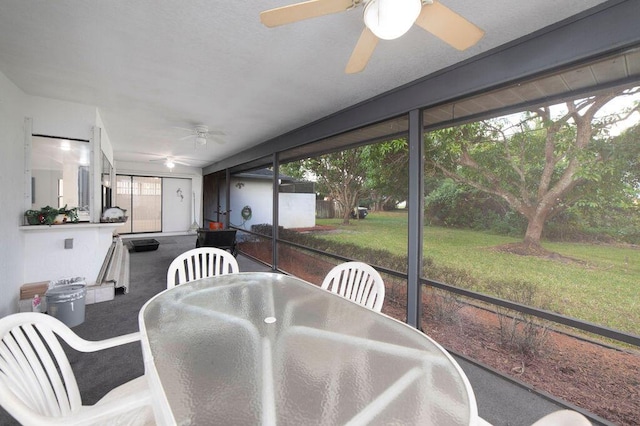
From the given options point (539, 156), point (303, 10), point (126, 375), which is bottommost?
point (126, 375)

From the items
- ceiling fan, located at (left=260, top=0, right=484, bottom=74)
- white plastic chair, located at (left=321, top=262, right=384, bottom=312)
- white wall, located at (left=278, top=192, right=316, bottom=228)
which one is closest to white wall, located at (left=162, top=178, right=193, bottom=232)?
white wall, located at (left=278, top=192, right=316, bottom=228)

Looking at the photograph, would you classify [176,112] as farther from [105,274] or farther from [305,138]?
[105,274]

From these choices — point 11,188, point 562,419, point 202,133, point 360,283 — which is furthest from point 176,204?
point 562,419

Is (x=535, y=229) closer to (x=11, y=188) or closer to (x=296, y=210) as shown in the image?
(x=296, y=210)

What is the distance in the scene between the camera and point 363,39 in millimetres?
1466

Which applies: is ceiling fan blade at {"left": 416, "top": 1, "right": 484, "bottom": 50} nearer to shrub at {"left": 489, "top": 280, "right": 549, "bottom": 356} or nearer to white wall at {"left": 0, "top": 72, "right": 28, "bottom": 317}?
shrub at {"left": 489, "top": 280, "right": 549, "bottom": 356}

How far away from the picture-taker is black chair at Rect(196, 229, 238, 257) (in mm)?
5475

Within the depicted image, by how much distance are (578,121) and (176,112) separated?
445cm

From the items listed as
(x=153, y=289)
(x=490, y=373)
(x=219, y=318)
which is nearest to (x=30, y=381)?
(x=219, y=318)

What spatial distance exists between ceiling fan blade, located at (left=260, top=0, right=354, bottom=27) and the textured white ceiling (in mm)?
503

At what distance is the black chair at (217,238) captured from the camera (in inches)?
216

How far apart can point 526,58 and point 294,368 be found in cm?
252

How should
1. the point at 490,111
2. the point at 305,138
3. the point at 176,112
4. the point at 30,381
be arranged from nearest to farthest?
the point at 30,381
the point at 490,111
the point at 176,112
the point at 305,138

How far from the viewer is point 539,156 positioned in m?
2.24
